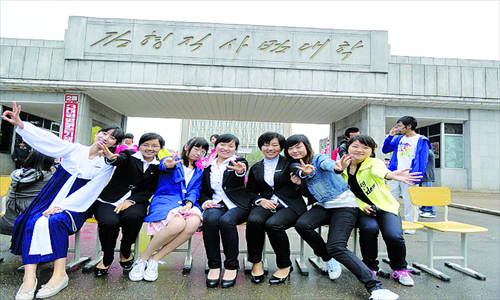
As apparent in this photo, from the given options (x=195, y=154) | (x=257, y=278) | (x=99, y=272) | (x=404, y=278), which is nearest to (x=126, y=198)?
(x=99, y=272)

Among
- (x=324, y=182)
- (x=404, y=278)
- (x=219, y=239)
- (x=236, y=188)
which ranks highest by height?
(x=324, y=182)

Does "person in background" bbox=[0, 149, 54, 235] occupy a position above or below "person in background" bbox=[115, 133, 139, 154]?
below

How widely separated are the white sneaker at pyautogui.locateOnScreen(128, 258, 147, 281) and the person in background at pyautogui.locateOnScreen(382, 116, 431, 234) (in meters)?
4.19

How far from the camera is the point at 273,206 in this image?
2.97m

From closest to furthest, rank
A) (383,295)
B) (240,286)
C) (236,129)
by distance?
1. (383,295)
2. (240,286)
3. (236,129)

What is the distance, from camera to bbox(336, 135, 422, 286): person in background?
8.87 ft

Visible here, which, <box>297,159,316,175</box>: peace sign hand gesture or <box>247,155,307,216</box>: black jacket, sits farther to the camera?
<box>247,155,307,216</box>: black jacket

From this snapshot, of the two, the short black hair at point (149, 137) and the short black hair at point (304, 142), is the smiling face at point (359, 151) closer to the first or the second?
the short black hair at point (304, 142)

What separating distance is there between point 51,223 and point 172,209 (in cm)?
112

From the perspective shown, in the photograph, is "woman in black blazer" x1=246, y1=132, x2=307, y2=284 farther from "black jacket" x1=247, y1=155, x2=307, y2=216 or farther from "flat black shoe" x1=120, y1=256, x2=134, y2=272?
"flat black shoe" x1=120, y1=256, x2=134, y2=272

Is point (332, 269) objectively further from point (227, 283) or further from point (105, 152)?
point (105, 152)

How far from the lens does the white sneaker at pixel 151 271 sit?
2695 millimetres

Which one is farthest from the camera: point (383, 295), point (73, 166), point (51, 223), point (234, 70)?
point (234, 70)

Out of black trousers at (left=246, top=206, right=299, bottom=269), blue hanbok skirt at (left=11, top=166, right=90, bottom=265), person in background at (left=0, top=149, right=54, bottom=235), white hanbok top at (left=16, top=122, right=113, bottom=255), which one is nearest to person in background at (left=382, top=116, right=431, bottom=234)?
black trousers at (left=246, top=206, right=299, bottom=269)
